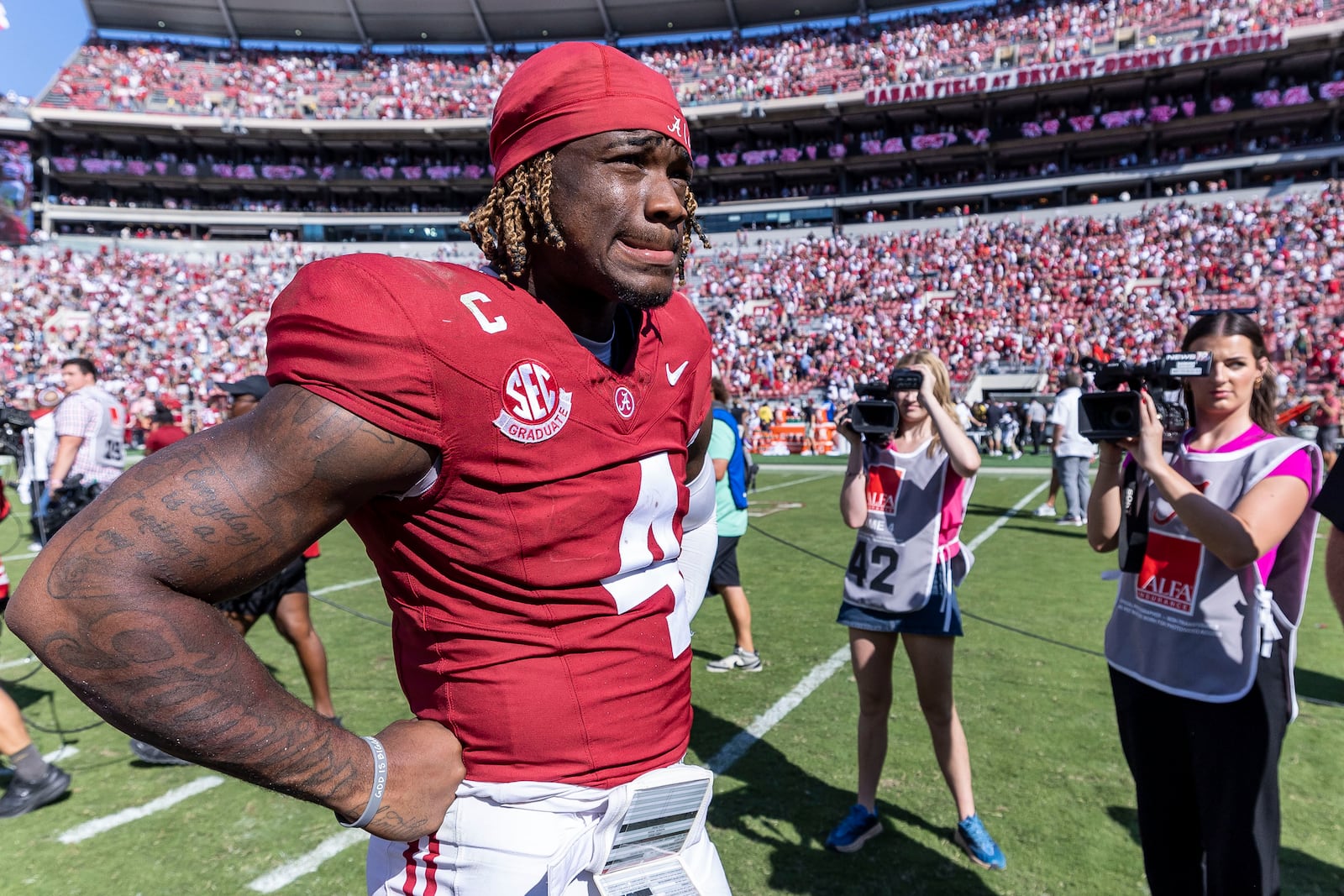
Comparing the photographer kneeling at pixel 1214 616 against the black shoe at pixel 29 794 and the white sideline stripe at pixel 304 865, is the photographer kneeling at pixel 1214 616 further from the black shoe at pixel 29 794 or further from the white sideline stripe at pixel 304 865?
the black shoe at pixel 29 794

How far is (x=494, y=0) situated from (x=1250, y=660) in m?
51.3

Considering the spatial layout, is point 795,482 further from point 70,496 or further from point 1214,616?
point 1214,616

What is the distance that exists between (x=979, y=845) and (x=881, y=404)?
1.91m

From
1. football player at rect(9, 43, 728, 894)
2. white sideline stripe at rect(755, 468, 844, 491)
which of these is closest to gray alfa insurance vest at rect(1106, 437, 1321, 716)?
football player at rect(9, 43, 728, 894)

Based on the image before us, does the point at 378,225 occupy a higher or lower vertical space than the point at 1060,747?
higher

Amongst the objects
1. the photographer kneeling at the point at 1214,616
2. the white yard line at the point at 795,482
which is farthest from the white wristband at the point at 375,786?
the white yard line at the point at 795,482

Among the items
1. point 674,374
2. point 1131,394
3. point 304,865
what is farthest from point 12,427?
point 1131,394

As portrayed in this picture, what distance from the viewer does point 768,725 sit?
481cm

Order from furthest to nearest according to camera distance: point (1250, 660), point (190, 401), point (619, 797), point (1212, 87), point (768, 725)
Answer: point (1212, 87) → point (190, 401) → point (768, 725) → point (1250, 660) → point (619, 797)

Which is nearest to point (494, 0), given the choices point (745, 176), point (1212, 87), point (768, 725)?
point (745, 176)

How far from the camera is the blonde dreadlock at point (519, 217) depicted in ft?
4.37

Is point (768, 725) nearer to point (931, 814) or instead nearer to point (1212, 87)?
point (931, 814)

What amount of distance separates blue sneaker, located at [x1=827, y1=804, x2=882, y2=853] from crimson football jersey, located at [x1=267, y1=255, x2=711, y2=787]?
2534mm

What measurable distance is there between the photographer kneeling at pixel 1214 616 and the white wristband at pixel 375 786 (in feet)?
7.85
